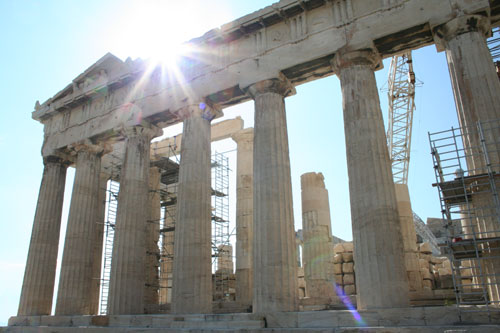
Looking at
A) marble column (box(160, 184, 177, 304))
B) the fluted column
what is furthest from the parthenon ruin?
marble column (box(160, 184, 177, 304))

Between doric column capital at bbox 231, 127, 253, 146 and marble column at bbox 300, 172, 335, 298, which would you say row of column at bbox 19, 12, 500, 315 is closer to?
doric column capital at bbox 231, 127, 253, 146

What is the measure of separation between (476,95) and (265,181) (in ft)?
26.2

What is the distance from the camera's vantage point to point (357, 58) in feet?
54.2

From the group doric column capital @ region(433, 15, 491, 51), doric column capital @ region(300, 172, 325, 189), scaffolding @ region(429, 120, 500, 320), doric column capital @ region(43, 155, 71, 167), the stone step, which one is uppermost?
doric column capital @ region(433, 15, 491, 51)

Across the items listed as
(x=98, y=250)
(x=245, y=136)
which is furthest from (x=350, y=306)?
(x=98, y=250)

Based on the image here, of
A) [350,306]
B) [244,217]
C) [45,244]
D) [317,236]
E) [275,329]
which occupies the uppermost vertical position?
[244,217]

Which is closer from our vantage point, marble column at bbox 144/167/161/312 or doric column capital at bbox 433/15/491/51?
doric column capital at bbox 433/15/491/51

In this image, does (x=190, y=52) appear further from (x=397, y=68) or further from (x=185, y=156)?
(x=397, y=68)

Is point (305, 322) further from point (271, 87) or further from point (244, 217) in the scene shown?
point (244, 217)

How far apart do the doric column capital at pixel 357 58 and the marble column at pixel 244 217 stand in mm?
9688

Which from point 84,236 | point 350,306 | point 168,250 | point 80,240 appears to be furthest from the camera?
point 168,250

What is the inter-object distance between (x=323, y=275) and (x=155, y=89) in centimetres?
1278

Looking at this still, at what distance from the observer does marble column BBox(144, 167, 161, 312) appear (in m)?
27.3

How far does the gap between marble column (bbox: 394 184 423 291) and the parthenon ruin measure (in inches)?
2.6
